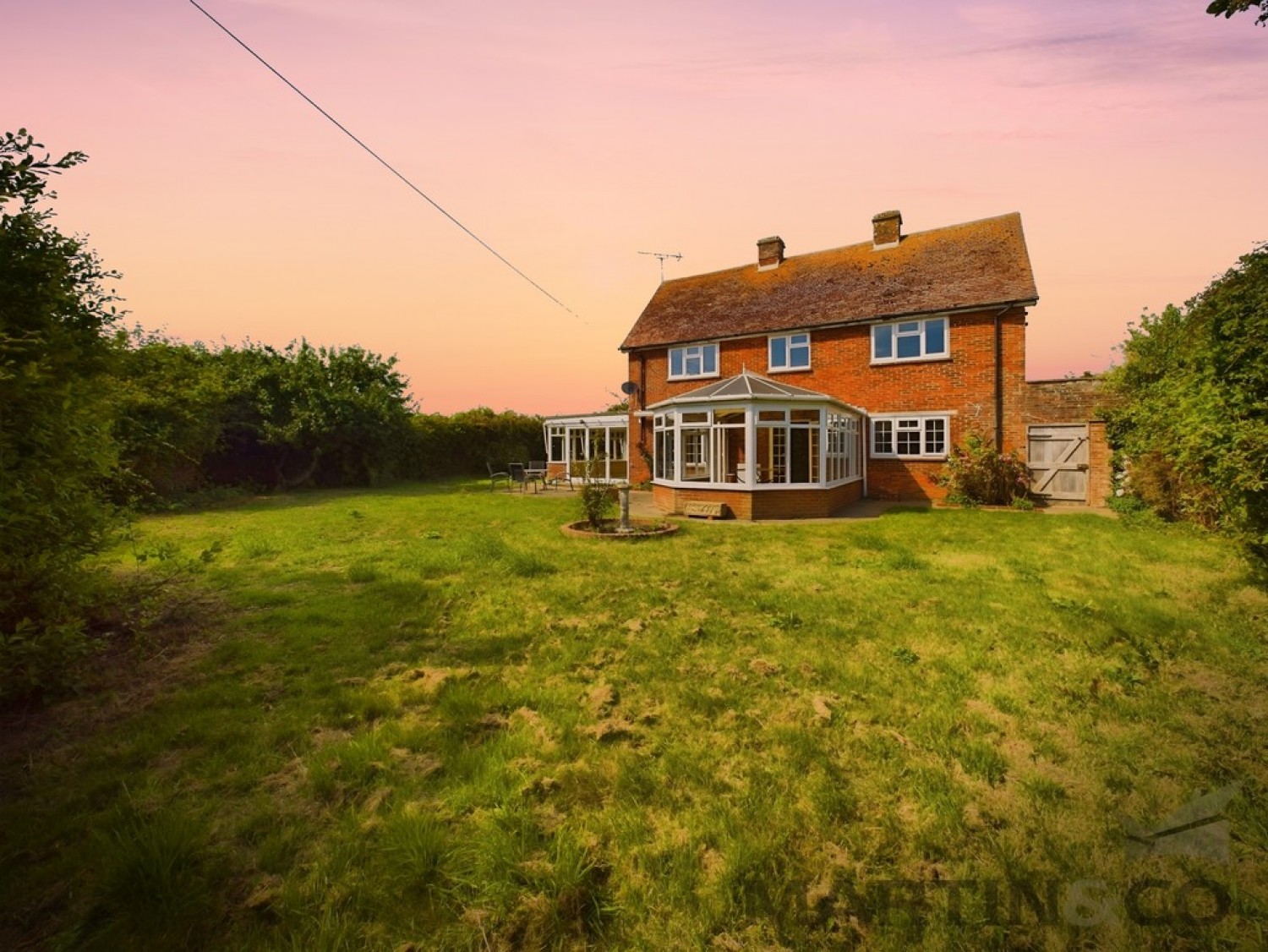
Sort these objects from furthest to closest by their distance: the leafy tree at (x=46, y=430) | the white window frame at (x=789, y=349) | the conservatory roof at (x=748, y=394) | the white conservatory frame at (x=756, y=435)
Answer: the white window frame at (x=789, y=349), the white conservatory frame at (x=756, y=435), the conservatory roof at (x=748, y=394), the leafy tree at (x=46, y=430)

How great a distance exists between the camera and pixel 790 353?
63.6ft

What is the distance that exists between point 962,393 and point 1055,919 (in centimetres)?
1677

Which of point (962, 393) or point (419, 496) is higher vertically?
point (962, 393)

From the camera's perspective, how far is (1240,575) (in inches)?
293

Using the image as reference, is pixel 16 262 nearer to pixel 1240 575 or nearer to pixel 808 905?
pixel 808 905

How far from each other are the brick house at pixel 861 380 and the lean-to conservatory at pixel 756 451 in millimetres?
49

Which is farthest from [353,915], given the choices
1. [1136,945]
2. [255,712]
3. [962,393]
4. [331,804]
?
[962,393]

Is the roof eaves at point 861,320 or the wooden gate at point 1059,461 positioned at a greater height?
the roof eaves at point 861,320

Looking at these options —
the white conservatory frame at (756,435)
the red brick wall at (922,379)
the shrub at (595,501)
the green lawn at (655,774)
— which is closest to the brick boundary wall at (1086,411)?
the red brick wall at (922,379)

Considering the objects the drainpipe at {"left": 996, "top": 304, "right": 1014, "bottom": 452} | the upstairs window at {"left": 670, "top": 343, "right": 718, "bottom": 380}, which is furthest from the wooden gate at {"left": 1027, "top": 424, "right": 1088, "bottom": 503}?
the upstairs window at {"left": 670, "top": 343, "right": 718, "bottom": 380}

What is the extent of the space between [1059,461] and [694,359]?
39.8 feet

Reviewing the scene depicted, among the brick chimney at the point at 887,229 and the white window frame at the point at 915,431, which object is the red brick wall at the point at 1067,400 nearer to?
the white window frame at the point at 915,431

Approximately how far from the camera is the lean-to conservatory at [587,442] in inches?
908

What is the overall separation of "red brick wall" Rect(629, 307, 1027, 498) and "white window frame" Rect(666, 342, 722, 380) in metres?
0.69
